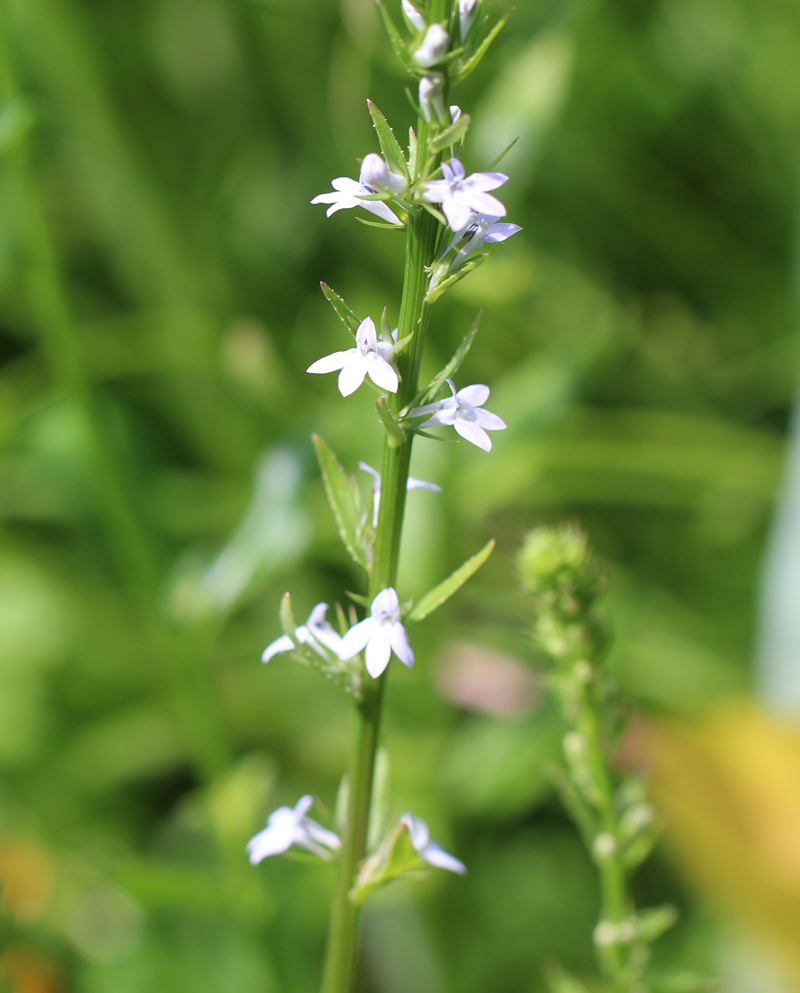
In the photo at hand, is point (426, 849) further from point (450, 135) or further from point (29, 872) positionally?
point (29, 872)

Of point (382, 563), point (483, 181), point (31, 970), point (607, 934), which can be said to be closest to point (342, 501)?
point (382, 563)

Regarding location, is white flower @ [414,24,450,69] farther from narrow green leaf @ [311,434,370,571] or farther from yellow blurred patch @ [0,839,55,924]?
yellow blurred patch @ [0,839,55,924]

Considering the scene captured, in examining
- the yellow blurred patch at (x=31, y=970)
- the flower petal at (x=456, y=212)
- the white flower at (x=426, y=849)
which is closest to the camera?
the flower petal at (x=456, y=212)

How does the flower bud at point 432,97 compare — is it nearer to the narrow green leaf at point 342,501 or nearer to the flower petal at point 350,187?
the flower petal at point 350,187

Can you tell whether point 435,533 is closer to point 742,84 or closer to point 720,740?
point 720,740

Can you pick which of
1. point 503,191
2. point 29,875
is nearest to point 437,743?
point 29,875

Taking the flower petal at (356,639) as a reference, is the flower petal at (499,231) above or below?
above

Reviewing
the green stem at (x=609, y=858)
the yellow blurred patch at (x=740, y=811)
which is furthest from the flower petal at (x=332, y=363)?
the yellow blurred patch at (x=740, y=811)

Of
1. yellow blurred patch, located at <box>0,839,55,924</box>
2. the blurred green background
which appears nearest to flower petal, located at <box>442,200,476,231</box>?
the blurred green background
